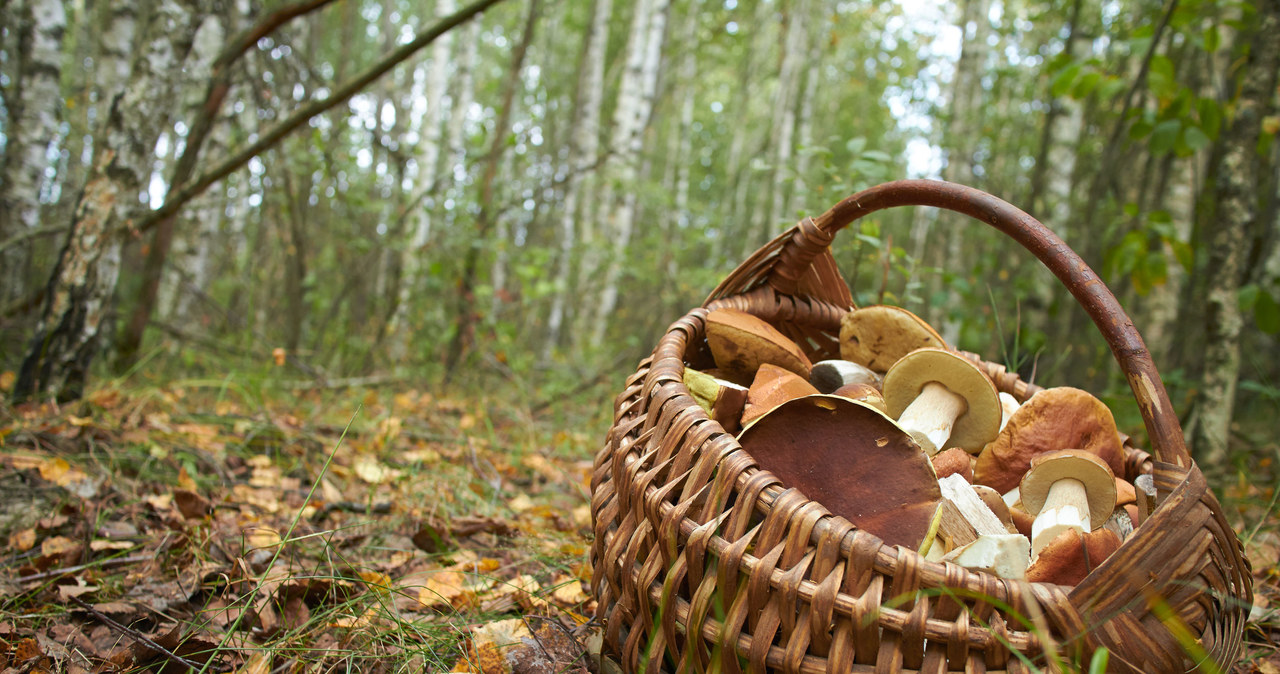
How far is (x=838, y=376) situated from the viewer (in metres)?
1.52

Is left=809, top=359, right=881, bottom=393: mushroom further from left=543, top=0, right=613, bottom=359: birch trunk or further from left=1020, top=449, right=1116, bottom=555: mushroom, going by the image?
left=543, top=0, right=613, bottom=359: birch trunk

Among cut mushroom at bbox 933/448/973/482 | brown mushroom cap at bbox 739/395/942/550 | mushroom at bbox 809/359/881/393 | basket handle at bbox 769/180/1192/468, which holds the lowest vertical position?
cut mushroom at bbox 933/448/973/482

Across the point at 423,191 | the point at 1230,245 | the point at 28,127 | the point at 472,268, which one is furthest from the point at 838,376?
the point at 28,127

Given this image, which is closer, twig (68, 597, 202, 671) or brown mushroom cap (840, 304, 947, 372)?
twig (68, 597, 202, 671)

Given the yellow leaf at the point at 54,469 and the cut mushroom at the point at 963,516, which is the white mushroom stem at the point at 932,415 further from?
the yellow leaf at the point at 54,469

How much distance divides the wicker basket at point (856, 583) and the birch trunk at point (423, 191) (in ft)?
10.9

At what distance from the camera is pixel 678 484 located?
3.21ft

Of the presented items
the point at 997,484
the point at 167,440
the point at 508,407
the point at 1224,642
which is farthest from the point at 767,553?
the point at 508,407

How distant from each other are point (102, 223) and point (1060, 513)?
2900 millimetres

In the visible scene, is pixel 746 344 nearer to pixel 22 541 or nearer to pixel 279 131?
pixel 22 541

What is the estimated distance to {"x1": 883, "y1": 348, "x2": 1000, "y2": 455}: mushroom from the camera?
1358 millimetres

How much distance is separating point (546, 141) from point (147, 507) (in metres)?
16.1

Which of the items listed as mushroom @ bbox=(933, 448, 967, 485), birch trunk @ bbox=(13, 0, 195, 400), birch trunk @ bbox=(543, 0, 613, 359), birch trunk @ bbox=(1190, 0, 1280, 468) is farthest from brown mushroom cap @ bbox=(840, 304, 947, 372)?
birch trunk @ bbox=(543, 0, 613, 359)

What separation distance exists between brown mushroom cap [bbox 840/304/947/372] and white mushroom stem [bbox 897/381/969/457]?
0.40 feet
